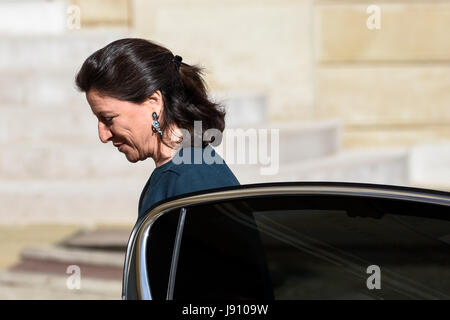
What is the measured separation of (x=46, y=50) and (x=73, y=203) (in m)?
2.94

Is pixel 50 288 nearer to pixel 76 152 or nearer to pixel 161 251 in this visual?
pixel 76 152

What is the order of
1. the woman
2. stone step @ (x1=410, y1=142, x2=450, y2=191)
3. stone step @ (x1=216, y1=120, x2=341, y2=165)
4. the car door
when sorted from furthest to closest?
1. stone step @ (x1=410, y1=142, x2=450, y2=191)
2. stone step @ (x1=216, y1=120, x2=341, y2=165)
3. the woman
4. the car door

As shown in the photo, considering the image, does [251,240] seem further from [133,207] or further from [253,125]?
[253,125]

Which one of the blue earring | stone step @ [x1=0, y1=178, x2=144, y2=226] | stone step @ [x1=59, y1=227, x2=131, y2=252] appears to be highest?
the blue earring

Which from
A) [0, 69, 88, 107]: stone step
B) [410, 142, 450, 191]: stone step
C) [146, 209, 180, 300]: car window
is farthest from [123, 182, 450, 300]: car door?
[410, 142, 450, 191]: stone step

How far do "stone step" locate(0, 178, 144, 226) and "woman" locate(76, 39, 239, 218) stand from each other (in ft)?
20.0

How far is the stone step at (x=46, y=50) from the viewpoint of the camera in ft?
34.6

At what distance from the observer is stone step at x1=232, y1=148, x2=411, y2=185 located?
8445mm

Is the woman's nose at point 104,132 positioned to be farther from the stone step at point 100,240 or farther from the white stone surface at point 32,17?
the white stone surface at point 32,17

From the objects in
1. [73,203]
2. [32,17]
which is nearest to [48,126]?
[73,203]

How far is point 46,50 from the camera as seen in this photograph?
1063 centimetres

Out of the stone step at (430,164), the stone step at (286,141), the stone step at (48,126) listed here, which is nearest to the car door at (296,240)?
the stone step at (286,141)

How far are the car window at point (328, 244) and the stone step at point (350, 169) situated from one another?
6350mm

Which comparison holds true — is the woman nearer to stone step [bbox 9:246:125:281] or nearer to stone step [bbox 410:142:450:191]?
stone step [bbox 9:246:125:281]
